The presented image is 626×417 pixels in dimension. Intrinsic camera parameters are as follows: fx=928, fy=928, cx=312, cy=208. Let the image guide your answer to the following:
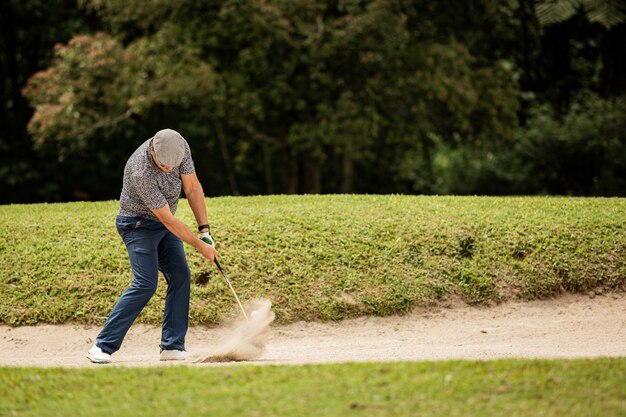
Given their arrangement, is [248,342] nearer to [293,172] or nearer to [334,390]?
[334,390]

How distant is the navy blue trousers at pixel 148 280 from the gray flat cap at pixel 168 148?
58 centimetres

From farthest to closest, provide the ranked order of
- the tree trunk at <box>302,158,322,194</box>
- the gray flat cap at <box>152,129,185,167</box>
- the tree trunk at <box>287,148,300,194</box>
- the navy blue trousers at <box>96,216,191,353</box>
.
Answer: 1. the tree trunk at <box>287,148,300,194</box>
2. the tree trunk at <box>302,158,322,194</box>
3. the navy blue trousers at <box>96,216,191,353</box>
4. the gray flat cap at <box>152,129,185,167</box>

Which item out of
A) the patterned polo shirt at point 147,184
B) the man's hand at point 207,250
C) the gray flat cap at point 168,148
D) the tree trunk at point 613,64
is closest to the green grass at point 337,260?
the man's hand at point 207,250

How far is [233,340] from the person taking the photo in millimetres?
7211

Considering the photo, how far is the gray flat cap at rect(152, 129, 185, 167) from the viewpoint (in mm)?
6785

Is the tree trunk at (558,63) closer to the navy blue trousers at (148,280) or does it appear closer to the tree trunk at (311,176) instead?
the tree trunk at (311,176)

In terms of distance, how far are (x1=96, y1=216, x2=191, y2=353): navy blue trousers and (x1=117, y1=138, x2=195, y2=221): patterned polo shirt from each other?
0.10m

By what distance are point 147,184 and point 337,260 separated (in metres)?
3.28

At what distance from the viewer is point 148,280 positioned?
23.5 ft

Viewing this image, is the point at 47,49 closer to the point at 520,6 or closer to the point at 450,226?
the point at 520,6

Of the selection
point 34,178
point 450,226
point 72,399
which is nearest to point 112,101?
point 34,178

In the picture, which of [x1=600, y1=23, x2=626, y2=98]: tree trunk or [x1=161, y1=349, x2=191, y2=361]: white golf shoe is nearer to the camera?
[x1=161, y1=349, x2=191, y2=361]: white golf shoe

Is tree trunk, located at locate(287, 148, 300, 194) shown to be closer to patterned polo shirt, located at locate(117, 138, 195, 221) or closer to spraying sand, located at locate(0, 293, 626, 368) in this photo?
spraying sand, located at locate(0, 293, 626, 368)

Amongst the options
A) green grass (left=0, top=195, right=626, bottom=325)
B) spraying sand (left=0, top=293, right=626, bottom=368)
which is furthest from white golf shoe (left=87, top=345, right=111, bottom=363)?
green grass (left=0, top=195, right=626, bottom=325)
